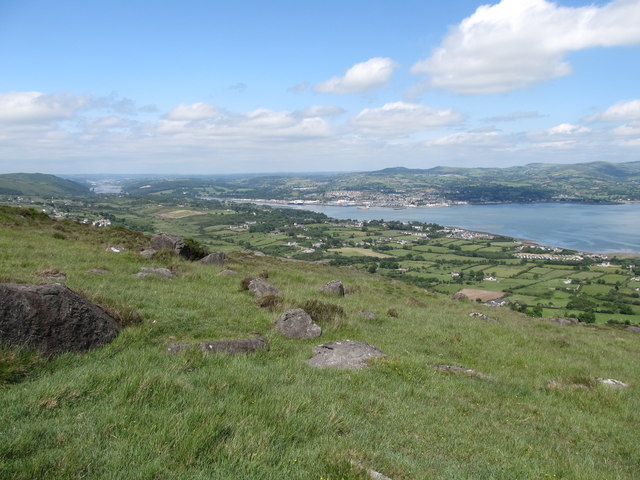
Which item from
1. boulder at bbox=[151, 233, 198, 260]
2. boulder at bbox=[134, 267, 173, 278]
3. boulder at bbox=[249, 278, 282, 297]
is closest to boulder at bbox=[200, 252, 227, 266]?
boulder at bbox=[151, 233, 198, 260]

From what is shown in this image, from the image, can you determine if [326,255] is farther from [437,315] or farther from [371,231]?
[437,315]

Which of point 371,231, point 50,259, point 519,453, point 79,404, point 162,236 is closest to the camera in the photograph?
point 79,404

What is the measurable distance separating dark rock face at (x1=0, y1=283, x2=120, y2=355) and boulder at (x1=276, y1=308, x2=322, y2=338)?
518cm

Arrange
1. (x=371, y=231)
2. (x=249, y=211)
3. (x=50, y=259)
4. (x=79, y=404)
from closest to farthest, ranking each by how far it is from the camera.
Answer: (x=79, y=404)
(x=50, y=259)
(x=371, y=231)
(x=249, y=211)

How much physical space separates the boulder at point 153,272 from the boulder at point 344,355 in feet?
33.3

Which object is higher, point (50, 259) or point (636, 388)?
point (50, 259)

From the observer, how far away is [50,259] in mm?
18453

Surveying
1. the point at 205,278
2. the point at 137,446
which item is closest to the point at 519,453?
the point at 137,446

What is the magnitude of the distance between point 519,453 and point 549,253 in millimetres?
112531

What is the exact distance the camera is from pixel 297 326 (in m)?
12.7

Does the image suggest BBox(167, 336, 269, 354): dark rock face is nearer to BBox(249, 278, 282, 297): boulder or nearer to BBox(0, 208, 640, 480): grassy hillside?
BBox(0, 208, 640, 480): grassy hillside

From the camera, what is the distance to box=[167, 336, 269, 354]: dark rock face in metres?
8.95

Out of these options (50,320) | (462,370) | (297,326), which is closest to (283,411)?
(50,320)

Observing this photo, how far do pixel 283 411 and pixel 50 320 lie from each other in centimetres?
536
